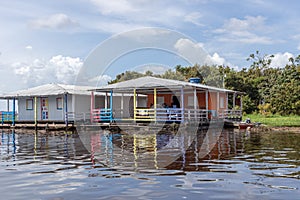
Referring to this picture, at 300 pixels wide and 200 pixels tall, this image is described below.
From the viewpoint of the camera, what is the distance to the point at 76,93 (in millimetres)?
29609

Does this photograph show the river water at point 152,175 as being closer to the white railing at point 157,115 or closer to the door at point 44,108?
the white railing at point 157,115

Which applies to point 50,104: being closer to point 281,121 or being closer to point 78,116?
point 78,116

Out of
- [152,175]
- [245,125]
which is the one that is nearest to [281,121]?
[245,125]

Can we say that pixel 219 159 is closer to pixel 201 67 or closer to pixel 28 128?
pixel 28 128

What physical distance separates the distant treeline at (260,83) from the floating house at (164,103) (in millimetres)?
8772

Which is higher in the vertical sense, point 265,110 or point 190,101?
point 190,101

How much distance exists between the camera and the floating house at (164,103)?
984 inches

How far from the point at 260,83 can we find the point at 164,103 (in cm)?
2025

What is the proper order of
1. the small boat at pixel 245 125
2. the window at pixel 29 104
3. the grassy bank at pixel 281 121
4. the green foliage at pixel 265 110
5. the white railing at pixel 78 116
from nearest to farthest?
the small boat at pixel 245 125, the grassy bank at pixel 281 121, the white railing at pixel 78 116, the window at pixel 29 104, the green foliage at pixel 265 110

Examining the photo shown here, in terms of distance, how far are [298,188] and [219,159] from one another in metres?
3.95

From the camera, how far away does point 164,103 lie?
3184cm

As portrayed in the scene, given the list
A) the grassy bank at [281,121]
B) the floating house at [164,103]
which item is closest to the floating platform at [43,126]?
the floating house at [164,103]

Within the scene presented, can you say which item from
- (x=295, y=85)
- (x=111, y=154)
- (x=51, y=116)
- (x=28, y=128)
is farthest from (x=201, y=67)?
(x=111, y=154)

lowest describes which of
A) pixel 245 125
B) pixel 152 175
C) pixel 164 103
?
pixel 152 175
